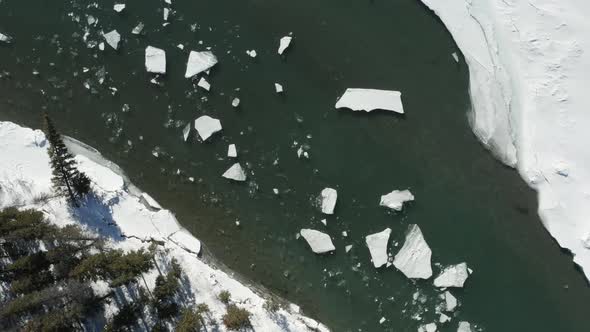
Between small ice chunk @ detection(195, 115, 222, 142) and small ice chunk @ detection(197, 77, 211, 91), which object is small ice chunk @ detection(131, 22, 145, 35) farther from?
small ice chunk @ detection(195, 115, 222, 142)

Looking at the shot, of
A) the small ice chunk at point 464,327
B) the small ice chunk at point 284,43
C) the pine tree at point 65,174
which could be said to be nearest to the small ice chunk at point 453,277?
the small ice chunk at point 464,327

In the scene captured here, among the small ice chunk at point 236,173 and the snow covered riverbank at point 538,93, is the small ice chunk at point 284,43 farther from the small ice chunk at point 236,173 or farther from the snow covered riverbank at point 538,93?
the snow covered riverbank at point 538,93

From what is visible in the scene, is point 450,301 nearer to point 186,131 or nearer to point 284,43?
point 284,43

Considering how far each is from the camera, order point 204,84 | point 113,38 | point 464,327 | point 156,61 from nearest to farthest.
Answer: point 464,327
point 204,84
point 156,61
point 113,38

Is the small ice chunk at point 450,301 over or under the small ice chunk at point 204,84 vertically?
under

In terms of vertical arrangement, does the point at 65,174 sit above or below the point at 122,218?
above

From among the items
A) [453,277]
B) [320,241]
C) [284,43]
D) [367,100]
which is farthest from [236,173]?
[453,277]

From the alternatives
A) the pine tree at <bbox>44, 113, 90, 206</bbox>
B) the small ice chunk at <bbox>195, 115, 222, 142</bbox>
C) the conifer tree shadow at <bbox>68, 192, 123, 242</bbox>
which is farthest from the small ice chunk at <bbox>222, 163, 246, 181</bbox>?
the pine tree at <bbox>44, 113, 90, 206</bbox>
